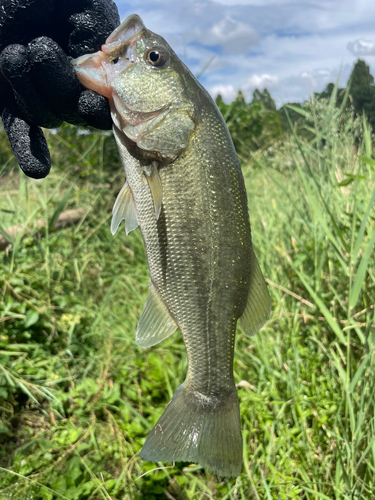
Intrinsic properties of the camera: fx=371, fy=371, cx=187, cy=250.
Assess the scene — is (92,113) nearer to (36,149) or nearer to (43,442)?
(36,149)

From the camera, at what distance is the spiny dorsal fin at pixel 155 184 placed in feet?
4.35

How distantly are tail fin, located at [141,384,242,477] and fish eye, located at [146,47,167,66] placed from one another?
50.4 inches

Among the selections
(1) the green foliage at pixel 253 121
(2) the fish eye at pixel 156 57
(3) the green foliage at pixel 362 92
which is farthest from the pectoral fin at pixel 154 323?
(1) the green foliage at pixel 253 121

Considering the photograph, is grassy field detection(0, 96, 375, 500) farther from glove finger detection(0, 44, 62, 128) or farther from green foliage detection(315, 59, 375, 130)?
glove finger detection(0, 44, 62, 128)

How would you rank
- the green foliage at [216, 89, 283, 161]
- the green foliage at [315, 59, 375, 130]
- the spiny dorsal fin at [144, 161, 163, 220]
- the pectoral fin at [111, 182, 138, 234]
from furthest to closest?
the green foliage at [216, 89, 283, 161], the green foliage at [315, 59, 375, 130], the pectoral fin at [111, 182, 138, 234], the spiny dorsal fin at [144, 161, 163, 220]

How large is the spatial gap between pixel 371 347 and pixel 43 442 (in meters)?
2.09

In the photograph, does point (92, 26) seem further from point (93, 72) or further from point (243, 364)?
point (243, 364)

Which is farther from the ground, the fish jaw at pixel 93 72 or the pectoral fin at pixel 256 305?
the fish jaw at pixel 93 72

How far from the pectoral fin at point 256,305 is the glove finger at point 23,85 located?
98 cm

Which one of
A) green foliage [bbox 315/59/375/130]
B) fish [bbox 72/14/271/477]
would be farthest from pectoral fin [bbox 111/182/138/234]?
green foliage [bbox 315/59/375/130]

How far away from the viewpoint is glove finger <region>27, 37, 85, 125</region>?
47.8 inches

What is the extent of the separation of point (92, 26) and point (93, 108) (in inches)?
11.0

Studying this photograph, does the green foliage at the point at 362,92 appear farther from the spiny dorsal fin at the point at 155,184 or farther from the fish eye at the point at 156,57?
the spiny dorsal fin at the point at 155,184

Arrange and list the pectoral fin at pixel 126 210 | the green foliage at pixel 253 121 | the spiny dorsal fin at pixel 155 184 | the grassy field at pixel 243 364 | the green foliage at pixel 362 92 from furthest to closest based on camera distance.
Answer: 1. the green foliage at pixel 253 121
2. the green foliage at pixel 362 92
3. the grassy field at pixel 243 364
4. the pectoral fin at pixel 126 210
5. the spiny dorsal fin at pixel 155 184
